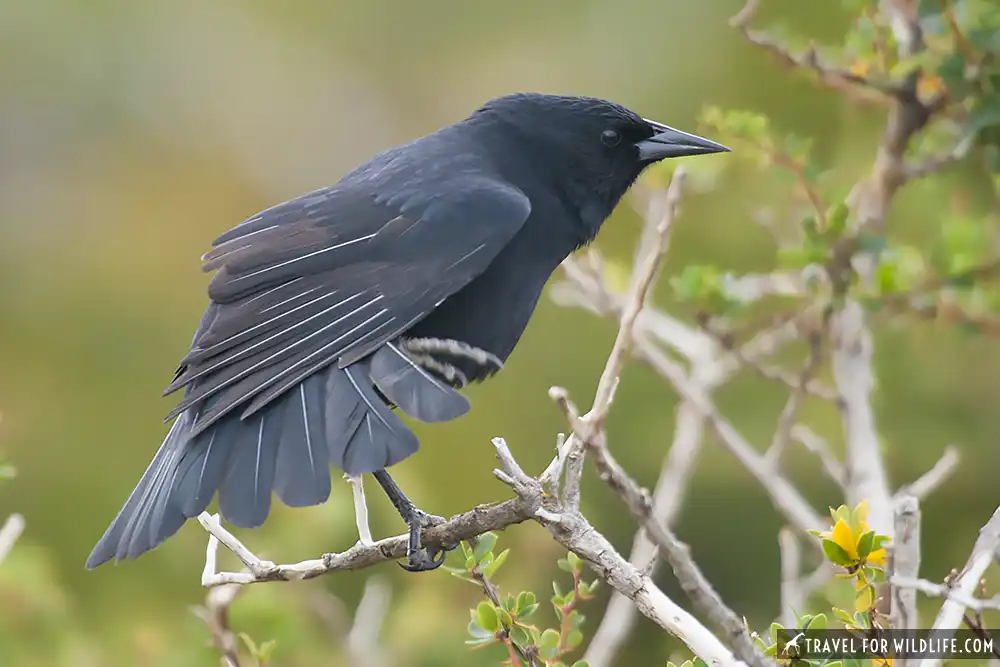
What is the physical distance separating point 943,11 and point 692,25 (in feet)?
15.1

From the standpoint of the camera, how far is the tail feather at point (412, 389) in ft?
9.30

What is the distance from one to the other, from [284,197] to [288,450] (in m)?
6.71

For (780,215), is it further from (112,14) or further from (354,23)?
(112,14)

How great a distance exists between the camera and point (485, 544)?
8.48 feet

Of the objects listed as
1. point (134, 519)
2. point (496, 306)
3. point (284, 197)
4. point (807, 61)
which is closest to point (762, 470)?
point (496, 306)

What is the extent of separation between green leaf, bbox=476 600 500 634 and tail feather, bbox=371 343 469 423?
Result: 508 mm

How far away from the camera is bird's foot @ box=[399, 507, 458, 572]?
3148mm

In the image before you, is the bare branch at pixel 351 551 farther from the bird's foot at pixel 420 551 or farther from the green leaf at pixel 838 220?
the green leaf at pixel 838 220

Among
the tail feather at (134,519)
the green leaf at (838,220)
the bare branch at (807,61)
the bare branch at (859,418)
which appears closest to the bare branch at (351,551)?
the tail feather at (134,519)

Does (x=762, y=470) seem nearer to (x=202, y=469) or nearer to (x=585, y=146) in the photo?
(x=585, y=146)

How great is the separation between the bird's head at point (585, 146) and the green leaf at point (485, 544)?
1454mm

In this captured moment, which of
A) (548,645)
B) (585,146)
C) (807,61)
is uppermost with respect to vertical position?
(807,61)

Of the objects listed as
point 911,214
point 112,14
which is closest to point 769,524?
point 911,214

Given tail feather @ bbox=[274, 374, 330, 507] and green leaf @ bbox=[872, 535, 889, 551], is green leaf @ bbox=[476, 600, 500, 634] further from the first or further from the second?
green leaf @ bbox=[872, 535, 889, 551]
